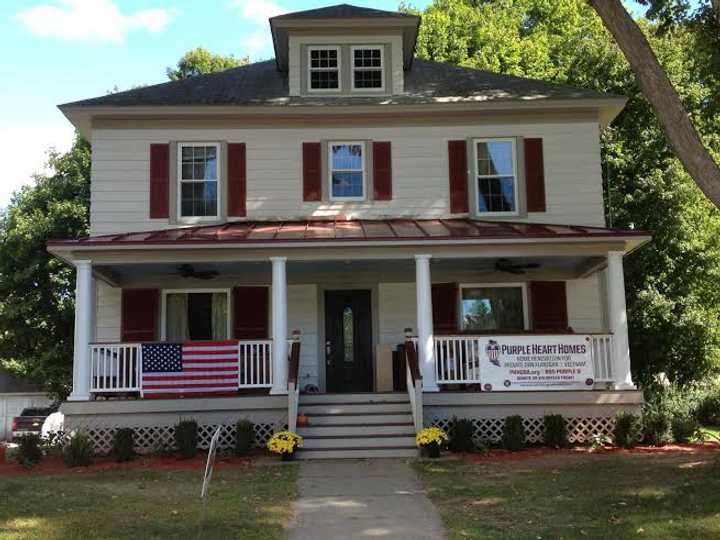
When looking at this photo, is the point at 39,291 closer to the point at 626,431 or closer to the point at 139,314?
the point at 139,314

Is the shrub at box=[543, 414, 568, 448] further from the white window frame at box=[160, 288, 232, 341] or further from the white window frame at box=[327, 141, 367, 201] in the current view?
the white window frame at box=[160, 288, 232, 341]

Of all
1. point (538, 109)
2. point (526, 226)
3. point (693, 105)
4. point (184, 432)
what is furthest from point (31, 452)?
point (693, 105)

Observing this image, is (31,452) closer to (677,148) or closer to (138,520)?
(138,520)

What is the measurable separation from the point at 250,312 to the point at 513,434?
604cm

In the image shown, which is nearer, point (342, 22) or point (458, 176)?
point (458, 176)

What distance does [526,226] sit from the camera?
14.9 metres

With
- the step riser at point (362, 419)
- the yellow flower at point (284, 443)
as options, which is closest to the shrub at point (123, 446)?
the yellow flower at point (284, 443)

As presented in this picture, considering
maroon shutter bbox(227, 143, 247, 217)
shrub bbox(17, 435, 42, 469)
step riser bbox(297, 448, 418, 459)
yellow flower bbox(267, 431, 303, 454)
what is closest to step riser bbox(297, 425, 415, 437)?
step riser bbox(297, 448, 418, 459)

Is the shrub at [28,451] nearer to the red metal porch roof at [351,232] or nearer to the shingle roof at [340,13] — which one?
the red metal porch roof at [351,232]

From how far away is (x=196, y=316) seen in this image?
625 inches

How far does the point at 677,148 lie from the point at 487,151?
268 inches

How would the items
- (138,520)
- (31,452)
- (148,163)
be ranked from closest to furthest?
(138,520) < (31,452) < (148,163)

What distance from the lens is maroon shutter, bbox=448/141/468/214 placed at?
16000mm

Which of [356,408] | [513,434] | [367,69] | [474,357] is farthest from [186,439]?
[367,69]
